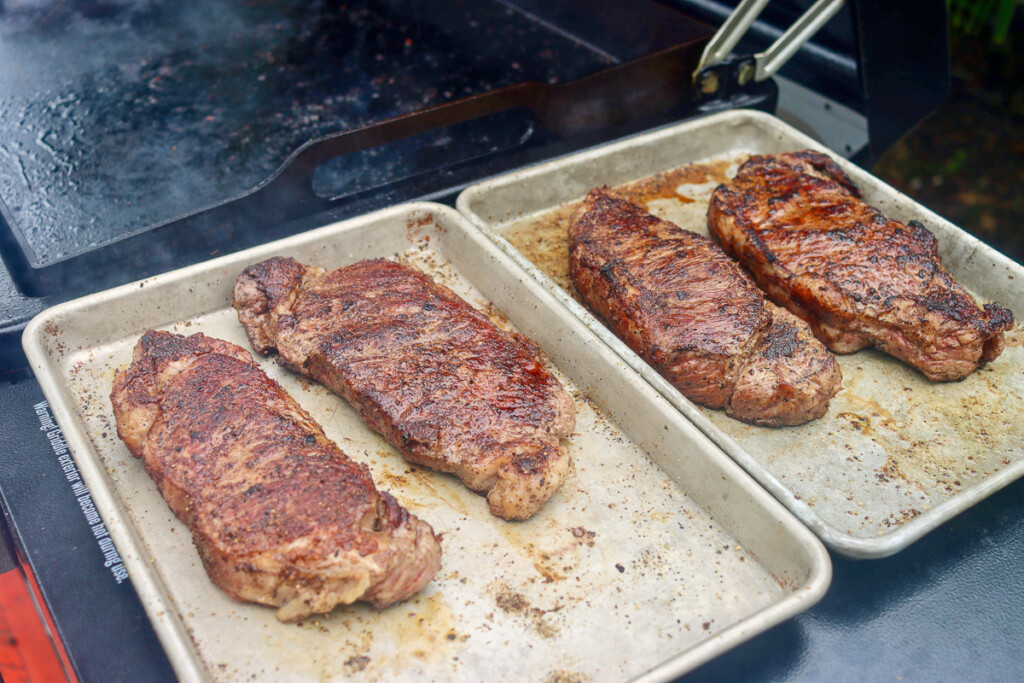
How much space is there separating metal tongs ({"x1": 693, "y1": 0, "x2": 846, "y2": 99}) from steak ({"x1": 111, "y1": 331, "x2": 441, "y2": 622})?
2696mm

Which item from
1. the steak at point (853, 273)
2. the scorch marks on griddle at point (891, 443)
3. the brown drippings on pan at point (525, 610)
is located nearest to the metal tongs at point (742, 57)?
the steak at point (853, 273)

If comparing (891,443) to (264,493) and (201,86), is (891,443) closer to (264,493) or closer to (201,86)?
(264,493)

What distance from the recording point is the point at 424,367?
8.55 feet

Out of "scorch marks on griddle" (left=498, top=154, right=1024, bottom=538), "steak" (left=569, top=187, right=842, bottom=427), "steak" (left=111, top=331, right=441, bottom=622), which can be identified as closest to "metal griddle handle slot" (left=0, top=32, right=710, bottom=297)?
"steak" (left=111, top=331, right=441, bottom=622)

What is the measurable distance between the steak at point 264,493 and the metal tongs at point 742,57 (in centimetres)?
270

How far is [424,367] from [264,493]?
692mm

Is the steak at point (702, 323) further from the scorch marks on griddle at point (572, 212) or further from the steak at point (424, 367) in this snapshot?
the steak at point (424, 367)

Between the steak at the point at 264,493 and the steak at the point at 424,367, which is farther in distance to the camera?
the steak at the point at 424,367

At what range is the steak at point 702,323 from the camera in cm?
268

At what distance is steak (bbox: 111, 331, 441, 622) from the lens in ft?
6.61

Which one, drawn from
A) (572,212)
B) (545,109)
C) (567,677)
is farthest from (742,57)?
(567,677)

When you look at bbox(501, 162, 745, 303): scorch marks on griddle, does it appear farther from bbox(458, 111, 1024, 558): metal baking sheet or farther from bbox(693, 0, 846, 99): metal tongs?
bbox(693, 0, 846, 99): metal tongs

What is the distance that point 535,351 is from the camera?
2.81m

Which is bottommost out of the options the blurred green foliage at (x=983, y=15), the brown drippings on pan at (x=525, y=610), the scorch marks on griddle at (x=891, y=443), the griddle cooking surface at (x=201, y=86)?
the scorch marks on griddle at (x=891, y=443)
